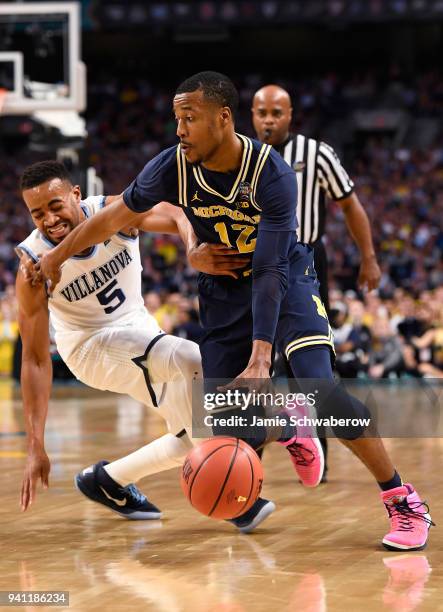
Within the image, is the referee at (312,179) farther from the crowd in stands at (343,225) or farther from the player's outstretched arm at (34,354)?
the crowd in stands at (343,225)

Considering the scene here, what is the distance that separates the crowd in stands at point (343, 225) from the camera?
13086 mm

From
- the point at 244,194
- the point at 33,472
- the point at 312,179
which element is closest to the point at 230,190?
the point at 244,194

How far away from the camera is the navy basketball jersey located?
426cm

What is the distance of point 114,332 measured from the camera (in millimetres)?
5176

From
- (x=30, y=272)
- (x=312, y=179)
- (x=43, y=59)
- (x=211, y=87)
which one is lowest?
(x=30, y=272)

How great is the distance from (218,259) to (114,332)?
0.85 metres

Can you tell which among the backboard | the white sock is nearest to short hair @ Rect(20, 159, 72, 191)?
the white sock

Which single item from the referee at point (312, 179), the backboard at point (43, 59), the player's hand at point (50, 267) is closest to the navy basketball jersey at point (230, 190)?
the player's hand at point (50, 267)

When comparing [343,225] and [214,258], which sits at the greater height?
[214,258]

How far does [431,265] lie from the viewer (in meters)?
18.0

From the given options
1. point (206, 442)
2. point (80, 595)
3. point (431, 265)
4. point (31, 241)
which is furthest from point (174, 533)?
point (431, 265)

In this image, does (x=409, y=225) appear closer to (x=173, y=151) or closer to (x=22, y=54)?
(x=22, y=54)

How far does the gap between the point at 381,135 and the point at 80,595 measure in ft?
75.7

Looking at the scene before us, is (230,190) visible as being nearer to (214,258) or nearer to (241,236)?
(241,236)
